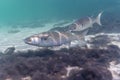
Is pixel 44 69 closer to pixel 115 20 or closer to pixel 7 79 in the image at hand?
pixel 7 79

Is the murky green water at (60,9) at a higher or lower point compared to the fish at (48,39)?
higher

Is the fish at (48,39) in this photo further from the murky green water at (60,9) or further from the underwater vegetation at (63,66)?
the murky green water at (60,9)

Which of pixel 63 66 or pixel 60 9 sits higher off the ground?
pixel 60 9

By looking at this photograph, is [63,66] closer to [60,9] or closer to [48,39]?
[48,39]

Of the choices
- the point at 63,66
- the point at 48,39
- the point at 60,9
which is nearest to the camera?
the point at 63,66

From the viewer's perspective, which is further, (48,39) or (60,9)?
(60,9)

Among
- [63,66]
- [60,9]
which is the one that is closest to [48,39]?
[63,66]

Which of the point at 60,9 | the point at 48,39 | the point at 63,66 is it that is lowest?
the point at 63,66

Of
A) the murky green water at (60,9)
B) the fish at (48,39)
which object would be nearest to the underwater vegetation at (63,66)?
the fish at (48,39)
